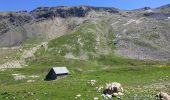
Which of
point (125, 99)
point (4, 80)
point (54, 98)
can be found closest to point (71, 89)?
point (54, 98)

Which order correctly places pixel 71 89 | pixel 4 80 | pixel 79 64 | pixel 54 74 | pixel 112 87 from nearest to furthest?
pixel 112 87, pixel 71 89, pixel 54 74, pixel 4 80, pixel 79 64

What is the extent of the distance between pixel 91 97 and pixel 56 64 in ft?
465

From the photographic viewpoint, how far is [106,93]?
2068 inches

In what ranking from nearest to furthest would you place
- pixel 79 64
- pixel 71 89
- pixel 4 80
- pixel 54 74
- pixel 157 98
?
pixel 157 98
pixel 71 89
pixel 54 74
pixel 4 80
pixel 79 64

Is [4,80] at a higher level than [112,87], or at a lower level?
lower

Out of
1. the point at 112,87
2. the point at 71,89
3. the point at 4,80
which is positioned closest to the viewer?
the point at 112,87

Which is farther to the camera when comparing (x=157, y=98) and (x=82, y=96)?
(x=82, y=96)

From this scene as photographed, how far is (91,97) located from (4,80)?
89300 mm

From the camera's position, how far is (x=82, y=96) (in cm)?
5241

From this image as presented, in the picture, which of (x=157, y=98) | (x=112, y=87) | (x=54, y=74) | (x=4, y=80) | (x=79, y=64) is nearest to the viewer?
(x=157, y=98)

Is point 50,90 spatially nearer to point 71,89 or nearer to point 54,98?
point 71,89

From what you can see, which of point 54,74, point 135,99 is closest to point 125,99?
point 135,99

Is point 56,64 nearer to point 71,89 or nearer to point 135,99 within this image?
point 71,89

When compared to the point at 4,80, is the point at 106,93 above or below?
above
